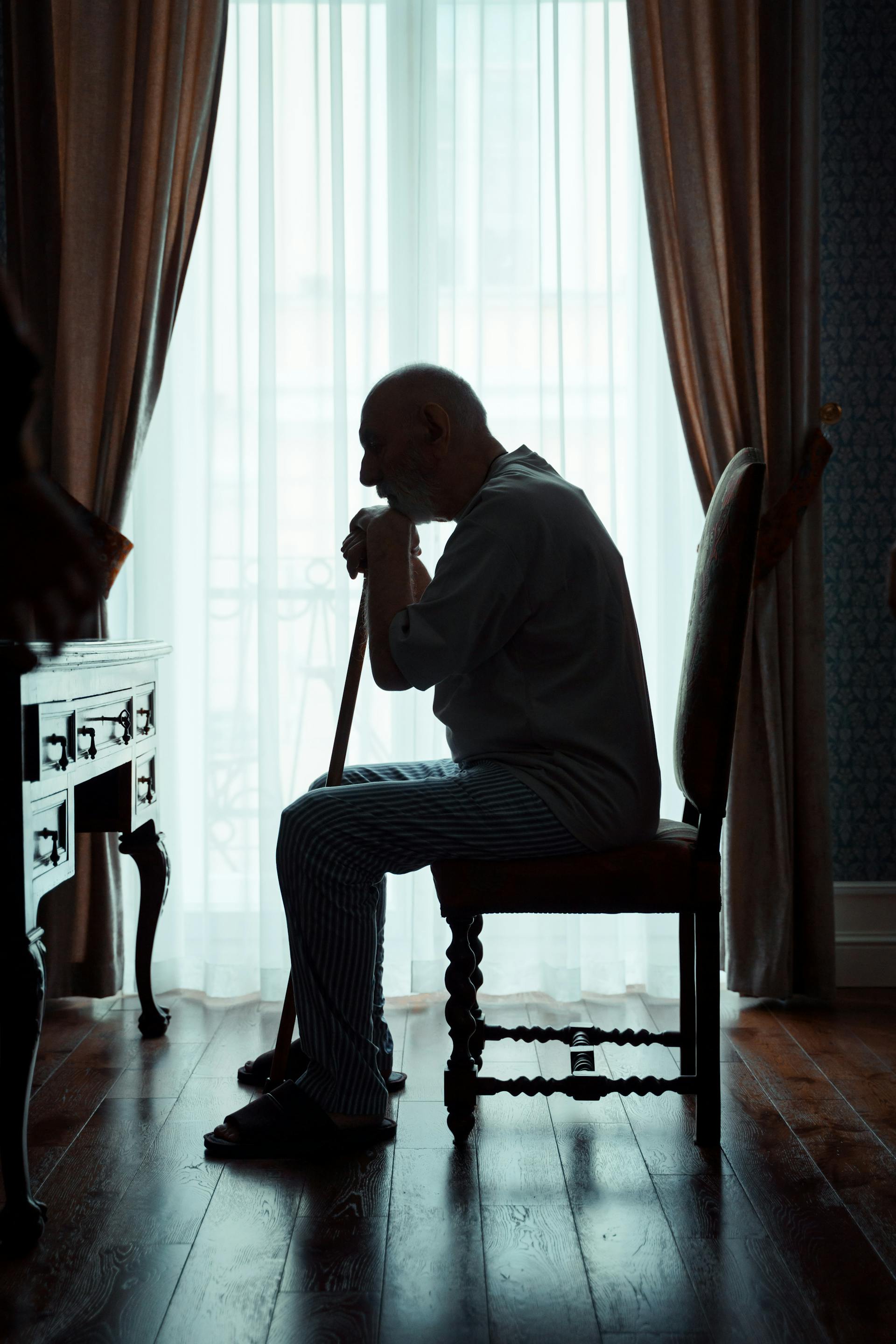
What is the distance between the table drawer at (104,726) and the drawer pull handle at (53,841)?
164 millimetres

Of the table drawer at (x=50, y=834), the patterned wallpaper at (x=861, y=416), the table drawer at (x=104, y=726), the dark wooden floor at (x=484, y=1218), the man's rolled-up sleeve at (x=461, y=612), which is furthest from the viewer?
the patterned wallpaper at (x=861, y=416)

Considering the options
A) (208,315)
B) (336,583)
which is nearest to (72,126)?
(208,315)

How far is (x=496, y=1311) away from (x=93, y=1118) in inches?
36.3

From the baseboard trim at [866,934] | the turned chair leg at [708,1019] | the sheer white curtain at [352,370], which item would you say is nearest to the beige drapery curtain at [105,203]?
the sheer white curtain at [352,370]

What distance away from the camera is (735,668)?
176 centimetres

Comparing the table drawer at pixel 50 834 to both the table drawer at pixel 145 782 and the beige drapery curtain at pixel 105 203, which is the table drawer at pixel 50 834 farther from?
the beige drapery curtain at pixel 105 203

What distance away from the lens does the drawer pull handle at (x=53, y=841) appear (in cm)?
162

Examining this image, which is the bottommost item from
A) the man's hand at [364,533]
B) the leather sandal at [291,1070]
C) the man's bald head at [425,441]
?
the leather sandal at [291,1070]

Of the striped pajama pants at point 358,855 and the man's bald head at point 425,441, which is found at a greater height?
the man's bald head at point 425,441

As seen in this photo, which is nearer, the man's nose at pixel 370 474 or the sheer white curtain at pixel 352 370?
the man's nose at pixel 370 474

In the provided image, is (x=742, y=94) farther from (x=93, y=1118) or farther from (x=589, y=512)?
(x=93, y=1118)

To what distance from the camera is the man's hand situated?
1885 millimetres

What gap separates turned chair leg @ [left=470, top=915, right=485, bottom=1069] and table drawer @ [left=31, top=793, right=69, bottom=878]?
2.11 ft

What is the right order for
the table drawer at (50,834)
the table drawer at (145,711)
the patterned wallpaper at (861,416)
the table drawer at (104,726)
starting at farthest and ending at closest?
the patterned wallpaper at (861,416) < the table drawer at (145,711) < the table drawer at (104,726) < the table drawer at (50,834)
